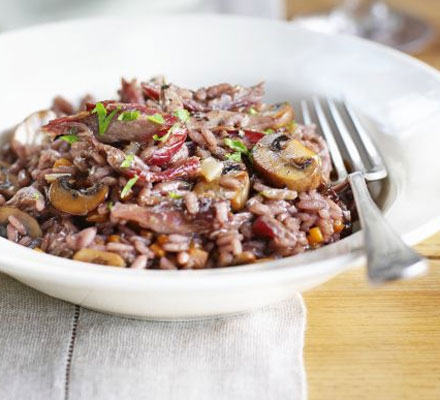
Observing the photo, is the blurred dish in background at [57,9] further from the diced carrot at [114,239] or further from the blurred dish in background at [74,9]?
the diced carrot at [114,239]

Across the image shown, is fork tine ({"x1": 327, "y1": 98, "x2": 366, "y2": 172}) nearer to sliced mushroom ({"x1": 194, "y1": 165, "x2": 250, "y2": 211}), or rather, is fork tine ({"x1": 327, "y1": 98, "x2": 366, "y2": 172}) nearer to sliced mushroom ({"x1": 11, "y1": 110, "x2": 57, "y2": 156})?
sliced mushroom ({"x1": 194, "y1": 165, "x2": 250, "y2": 211})

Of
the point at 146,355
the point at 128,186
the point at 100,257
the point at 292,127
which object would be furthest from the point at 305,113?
the point at 146,355

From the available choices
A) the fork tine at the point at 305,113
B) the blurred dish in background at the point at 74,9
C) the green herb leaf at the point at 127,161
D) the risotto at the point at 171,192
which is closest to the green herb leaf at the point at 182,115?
the risotto at the point at 171,192

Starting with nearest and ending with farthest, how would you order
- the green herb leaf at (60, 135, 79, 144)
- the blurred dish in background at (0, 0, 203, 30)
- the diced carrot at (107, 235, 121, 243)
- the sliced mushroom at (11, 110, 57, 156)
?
the diced carrot at (107, 235, 121, 243)
the green herb leaf at (60, 135, 79, 144)
the sliced mushroom at (11, 110, 57, 156)
the blurred dish in background at (0, 0, 203, 30)

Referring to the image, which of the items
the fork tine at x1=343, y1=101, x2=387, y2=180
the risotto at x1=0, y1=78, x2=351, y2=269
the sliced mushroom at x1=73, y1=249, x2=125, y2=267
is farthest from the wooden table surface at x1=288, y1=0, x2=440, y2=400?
the sliced mushroom at x1=73, y1=249, x2=125, y2=267

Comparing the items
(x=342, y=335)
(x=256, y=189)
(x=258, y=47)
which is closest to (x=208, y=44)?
(x=258, y=47)

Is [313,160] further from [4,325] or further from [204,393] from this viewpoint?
[4,325]

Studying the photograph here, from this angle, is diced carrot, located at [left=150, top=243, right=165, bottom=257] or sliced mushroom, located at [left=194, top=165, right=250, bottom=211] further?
sliced mushroom, located at [left=194, top=165, right=250, bottom=211]
